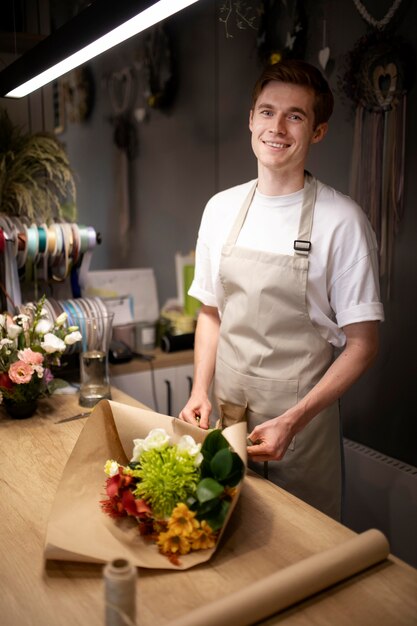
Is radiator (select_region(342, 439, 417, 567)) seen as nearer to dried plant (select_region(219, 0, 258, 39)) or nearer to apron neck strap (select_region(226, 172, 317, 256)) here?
apron neck strap (select_region(226, 172, 317, 256))

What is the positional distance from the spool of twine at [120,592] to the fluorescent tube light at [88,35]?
3.38 feet

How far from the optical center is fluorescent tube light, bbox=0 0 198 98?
1.28 m

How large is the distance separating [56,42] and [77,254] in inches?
38.2

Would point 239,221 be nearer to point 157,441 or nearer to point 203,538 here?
point 157,441

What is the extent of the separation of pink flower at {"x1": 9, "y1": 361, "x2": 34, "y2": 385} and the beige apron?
0.59 metres

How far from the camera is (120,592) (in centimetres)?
80

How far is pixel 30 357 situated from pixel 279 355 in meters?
0.75

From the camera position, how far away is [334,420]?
1892mm

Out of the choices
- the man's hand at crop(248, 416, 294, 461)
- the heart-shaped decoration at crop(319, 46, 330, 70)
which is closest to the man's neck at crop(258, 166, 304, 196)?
the man's hand at crop(248, 416, 294, 461)

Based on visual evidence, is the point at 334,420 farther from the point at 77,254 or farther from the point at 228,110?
the point at 228,110

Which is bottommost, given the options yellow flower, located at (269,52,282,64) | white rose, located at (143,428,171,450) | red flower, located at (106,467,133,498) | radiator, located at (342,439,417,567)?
radiator, located at (342,439,417,567)

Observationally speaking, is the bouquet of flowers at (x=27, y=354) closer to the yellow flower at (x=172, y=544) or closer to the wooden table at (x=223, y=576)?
the wooden table at (x=223, y=576)

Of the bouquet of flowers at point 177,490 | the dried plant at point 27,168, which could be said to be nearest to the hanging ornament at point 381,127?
the dried plant at point 27,168

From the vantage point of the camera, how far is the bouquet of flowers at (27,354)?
1.86 metres
